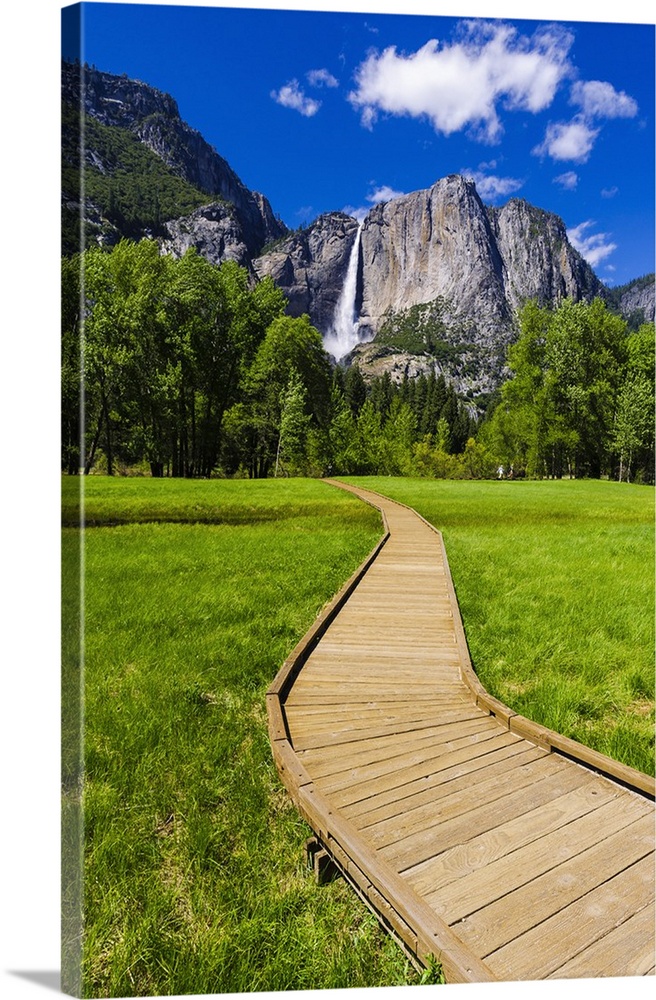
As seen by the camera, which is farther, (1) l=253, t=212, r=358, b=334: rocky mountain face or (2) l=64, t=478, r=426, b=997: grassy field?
(1) l=253, t=212, r=358, b=334: rocky mountain face

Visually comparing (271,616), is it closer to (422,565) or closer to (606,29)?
(422,565)

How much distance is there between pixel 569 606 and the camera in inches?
158

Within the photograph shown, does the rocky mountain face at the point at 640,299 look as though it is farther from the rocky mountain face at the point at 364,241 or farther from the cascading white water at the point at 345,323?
the cascading white water at the point at 345,323

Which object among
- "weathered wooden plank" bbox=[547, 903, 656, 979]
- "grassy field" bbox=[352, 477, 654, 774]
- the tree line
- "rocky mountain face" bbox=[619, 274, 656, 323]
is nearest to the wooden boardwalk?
"weathered wooden plank" bbox=[547, 903, 656, 979]

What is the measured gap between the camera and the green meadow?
146cm

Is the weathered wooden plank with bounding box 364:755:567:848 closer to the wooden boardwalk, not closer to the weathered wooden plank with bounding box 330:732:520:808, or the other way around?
the wooden boardwalk

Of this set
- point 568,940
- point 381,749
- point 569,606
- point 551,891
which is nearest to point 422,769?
point 381,749

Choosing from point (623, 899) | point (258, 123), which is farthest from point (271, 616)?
point (258, 123)

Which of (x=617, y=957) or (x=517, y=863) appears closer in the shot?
(x=617, y=957)

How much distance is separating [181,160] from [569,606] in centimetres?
403

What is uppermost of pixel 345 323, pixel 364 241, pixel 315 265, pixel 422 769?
pixel 364 241

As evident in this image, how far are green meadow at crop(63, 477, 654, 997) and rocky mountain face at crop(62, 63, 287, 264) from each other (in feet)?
4.66

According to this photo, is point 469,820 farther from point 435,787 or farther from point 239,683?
point 239,683

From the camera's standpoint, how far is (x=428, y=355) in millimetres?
4316
